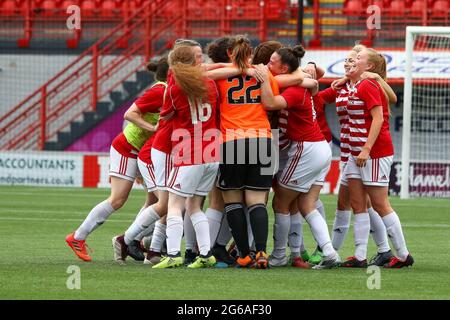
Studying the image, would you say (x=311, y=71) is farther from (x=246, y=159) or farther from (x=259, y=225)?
(x=259, y=225)

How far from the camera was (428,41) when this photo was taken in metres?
23.7

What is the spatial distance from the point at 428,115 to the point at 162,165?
15583 mm

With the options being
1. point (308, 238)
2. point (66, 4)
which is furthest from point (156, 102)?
point (66, 4)

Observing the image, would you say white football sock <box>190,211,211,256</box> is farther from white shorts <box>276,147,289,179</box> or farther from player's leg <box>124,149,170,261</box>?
white shorts <box>276,147,289,179</box>

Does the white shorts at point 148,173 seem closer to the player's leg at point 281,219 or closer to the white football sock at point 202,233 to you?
the white football sock at point 202,233

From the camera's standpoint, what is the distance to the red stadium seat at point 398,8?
25422 millimetres

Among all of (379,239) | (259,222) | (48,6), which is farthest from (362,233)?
(48,6)

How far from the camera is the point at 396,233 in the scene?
9.73 m

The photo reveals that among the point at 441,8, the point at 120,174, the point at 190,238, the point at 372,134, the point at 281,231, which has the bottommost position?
the point at 190,238

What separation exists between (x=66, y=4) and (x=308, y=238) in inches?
661

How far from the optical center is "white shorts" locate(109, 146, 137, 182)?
10148 mm

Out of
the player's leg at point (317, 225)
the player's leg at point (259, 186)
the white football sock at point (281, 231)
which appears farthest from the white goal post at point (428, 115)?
the player's leg at point (259, 186)

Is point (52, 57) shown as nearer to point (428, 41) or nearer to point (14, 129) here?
point (14, 129)

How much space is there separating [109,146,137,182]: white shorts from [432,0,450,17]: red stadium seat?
16055 mm
